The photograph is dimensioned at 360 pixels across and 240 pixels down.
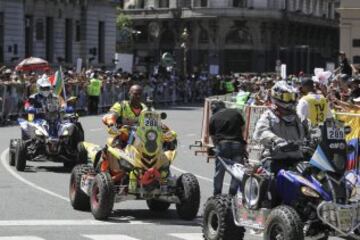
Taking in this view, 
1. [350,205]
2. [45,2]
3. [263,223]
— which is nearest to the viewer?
[350,205]

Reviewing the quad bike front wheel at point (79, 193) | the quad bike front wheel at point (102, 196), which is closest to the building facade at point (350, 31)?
the quad bike front wheel at point (79, 193)

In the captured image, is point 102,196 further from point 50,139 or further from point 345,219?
point 50,139

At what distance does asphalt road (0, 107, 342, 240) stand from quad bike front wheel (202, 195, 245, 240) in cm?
65

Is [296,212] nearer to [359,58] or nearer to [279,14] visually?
[359,58]

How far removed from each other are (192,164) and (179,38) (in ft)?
254

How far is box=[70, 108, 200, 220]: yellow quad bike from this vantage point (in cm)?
1247

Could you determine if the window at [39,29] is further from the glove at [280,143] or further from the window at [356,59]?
the glove at [280,143]

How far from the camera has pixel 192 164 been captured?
20.5m

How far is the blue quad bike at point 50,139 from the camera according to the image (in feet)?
60.7

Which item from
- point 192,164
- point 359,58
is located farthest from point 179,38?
point 192,164

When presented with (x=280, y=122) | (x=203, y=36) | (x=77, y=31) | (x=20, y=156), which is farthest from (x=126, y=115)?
(x=203, y=36)

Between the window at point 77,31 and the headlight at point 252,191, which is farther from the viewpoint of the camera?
the window at point 77,31

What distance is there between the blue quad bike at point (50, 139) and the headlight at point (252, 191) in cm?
873

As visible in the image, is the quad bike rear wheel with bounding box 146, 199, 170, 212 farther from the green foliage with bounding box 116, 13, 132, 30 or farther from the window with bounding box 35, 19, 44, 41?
the green foliage with bounding box 116, 13, 132, 30
